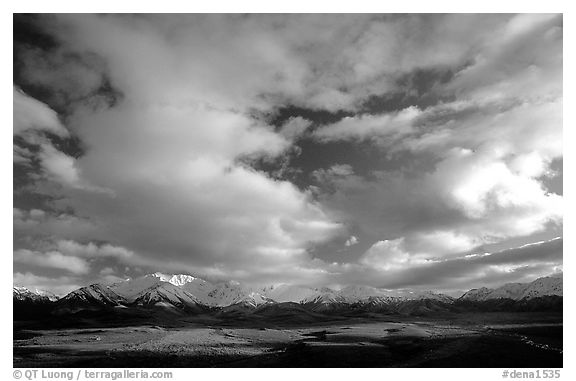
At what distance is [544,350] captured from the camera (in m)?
57.7

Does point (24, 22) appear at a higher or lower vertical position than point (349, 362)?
higher

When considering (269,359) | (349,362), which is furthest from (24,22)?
(349,362)
